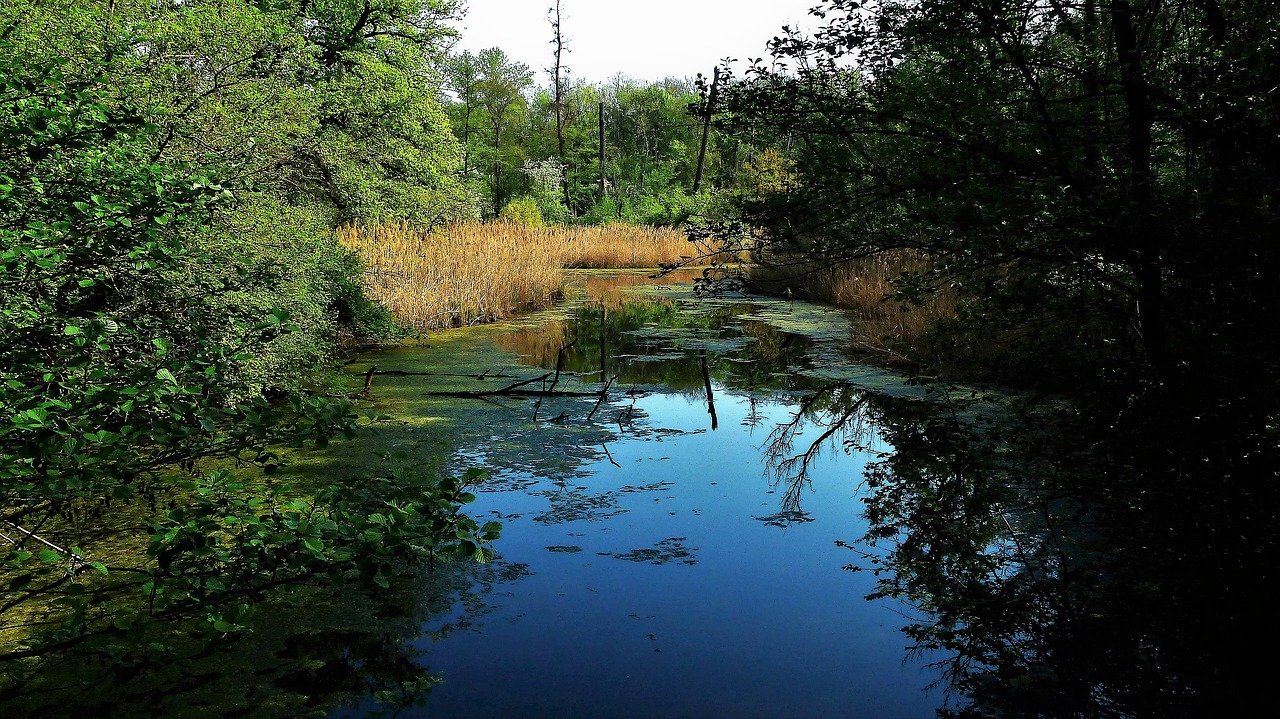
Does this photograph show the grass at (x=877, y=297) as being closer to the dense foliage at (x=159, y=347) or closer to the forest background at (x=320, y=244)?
the forest background at (x=320, y=244)

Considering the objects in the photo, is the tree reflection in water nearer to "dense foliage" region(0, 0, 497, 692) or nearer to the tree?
"dense foliage" region(0, 0, 497, 692)

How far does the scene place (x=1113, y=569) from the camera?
319 cm

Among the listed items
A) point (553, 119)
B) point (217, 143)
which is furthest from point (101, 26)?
point (553, 119)

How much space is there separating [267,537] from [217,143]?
3.64 meters

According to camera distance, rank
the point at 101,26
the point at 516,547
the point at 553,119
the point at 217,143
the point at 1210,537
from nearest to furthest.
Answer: the point at 1210,537 → the point at 516,547 → the point at 101,26 → the point at 217,143 → the point at 553,119

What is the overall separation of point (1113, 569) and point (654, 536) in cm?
184

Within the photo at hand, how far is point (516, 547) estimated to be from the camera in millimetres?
3598

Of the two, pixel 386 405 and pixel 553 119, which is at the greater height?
pixel 553 119

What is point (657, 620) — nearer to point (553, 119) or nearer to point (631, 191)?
point (631, 191)

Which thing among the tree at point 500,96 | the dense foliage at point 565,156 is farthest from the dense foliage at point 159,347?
the tree at point 500,96

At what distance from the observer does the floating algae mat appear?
2504mm

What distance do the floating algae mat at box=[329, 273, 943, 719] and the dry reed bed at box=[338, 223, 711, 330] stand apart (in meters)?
1.24

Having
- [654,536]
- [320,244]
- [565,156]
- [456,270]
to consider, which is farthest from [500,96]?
[654,536]

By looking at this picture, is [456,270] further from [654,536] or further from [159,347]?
[159,347]
